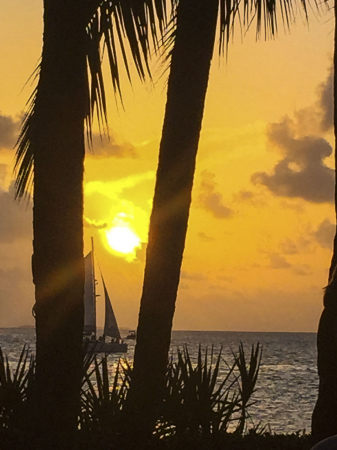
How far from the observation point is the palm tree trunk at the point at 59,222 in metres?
7.78

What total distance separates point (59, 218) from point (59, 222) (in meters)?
0.03

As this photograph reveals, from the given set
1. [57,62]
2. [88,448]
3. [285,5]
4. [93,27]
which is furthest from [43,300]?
[285,5]

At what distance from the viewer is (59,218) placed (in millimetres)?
7898

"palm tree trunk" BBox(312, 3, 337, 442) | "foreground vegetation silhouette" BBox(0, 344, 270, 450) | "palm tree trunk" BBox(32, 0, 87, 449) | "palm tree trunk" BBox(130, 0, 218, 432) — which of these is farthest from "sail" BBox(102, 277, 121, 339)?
"palm tree trunk" BBox(32, 0, 87, 449)

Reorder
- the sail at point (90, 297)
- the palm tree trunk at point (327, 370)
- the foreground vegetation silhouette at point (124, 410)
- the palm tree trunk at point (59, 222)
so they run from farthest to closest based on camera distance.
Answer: the sail at point (90, 297) < the foreground vegetation silhouette at point (124, 410) < the palm tree trunk at point (327, 370) < the palm tree trunk at point (59, 222)

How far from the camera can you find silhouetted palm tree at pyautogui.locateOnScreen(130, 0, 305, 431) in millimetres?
9336

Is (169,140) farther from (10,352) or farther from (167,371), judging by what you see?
(10,352)

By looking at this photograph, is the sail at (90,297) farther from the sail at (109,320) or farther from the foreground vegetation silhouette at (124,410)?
the foreground vegetation silhouette at (124,410)

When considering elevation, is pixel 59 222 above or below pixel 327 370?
above

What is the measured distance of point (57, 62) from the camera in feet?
26.5

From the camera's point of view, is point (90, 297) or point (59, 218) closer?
point (59, 218)

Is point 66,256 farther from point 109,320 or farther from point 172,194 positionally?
point 109,320

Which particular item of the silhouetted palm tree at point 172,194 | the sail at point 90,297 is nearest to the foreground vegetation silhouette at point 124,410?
the silhouetted palm tree at point 172,194

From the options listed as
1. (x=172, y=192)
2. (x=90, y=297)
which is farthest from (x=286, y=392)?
(x=172, y=192)
